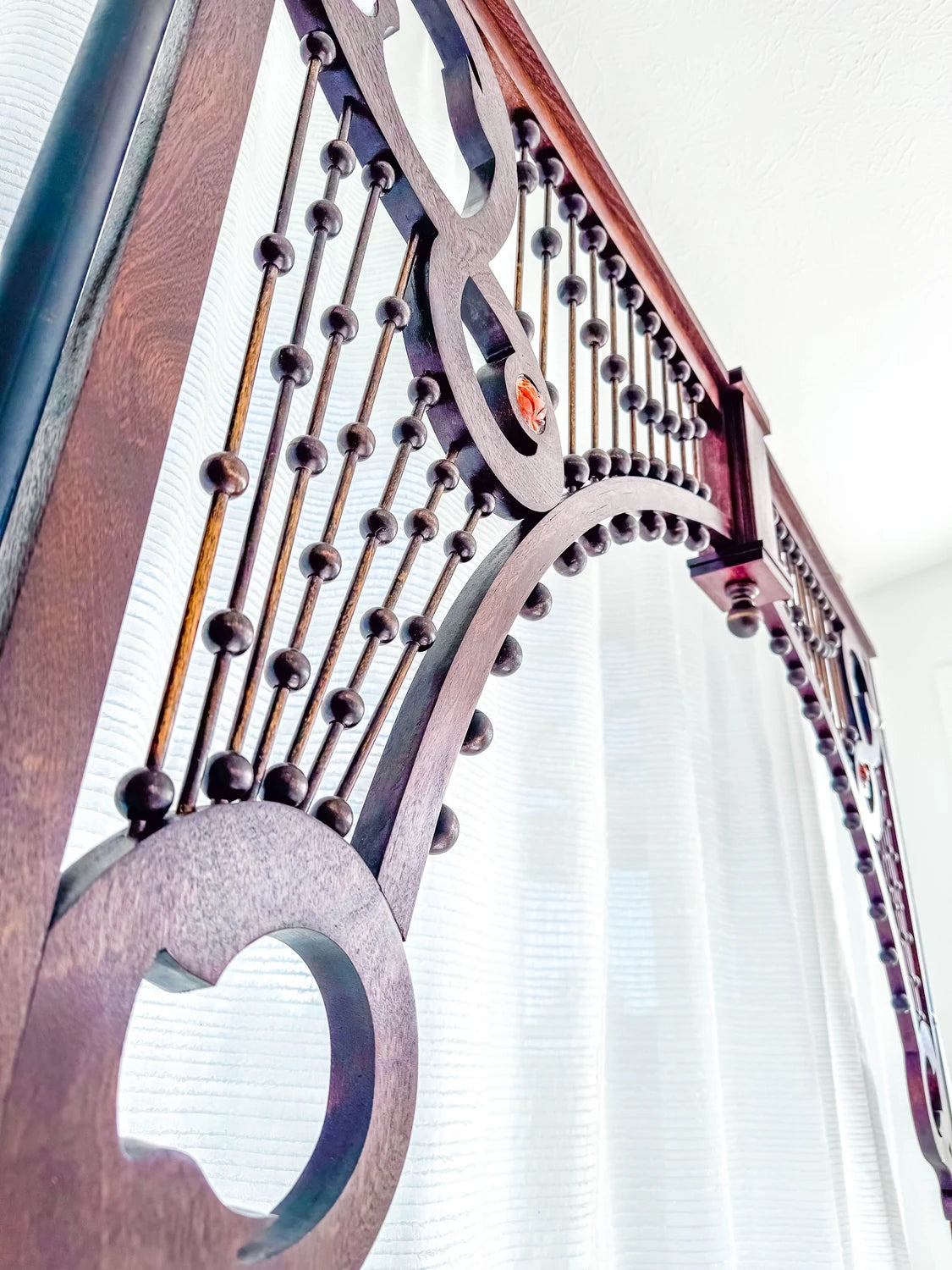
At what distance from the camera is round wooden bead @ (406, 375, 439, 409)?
0.37 meters

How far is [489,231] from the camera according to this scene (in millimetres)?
440

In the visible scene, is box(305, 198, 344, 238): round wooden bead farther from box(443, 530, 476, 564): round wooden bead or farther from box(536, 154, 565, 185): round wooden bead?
box(536, 154, 565, 185): round wooden bead

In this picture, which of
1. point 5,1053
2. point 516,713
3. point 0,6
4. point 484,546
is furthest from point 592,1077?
point 0,6

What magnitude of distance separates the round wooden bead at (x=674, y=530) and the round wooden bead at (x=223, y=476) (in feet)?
1.31

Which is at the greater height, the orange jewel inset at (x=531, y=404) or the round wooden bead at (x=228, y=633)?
the orange jewel inset at (x=531, y=404)

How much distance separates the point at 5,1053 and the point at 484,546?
0.49m

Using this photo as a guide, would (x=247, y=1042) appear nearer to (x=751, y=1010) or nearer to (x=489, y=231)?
(x=489, y=231)

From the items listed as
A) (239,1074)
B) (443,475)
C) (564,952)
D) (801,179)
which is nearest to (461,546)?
(443,475)

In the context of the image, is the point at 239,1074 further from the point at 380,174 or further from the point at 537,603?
the point at 380,174

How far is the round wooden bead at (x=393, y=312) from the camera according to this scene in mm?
354

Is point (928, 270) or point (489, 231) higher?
point (928, 270)

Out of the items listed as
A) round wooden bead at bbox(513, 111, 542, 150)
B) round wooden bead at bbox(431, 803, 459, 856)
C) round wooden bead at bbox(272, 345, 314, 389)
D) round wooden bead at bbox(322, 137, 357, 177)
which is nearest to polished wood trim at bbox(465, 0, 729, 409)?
round wooden bead at bbox(513, 111, 542, 150)

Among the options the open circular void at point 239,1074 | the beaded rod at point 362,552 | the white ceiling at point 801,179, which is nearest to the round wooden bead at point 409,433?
the beaded rod at point 362,552

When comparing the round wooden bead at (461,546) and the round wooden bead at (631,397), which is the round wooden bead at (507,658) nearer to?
the round wooden bead at (461,546)
